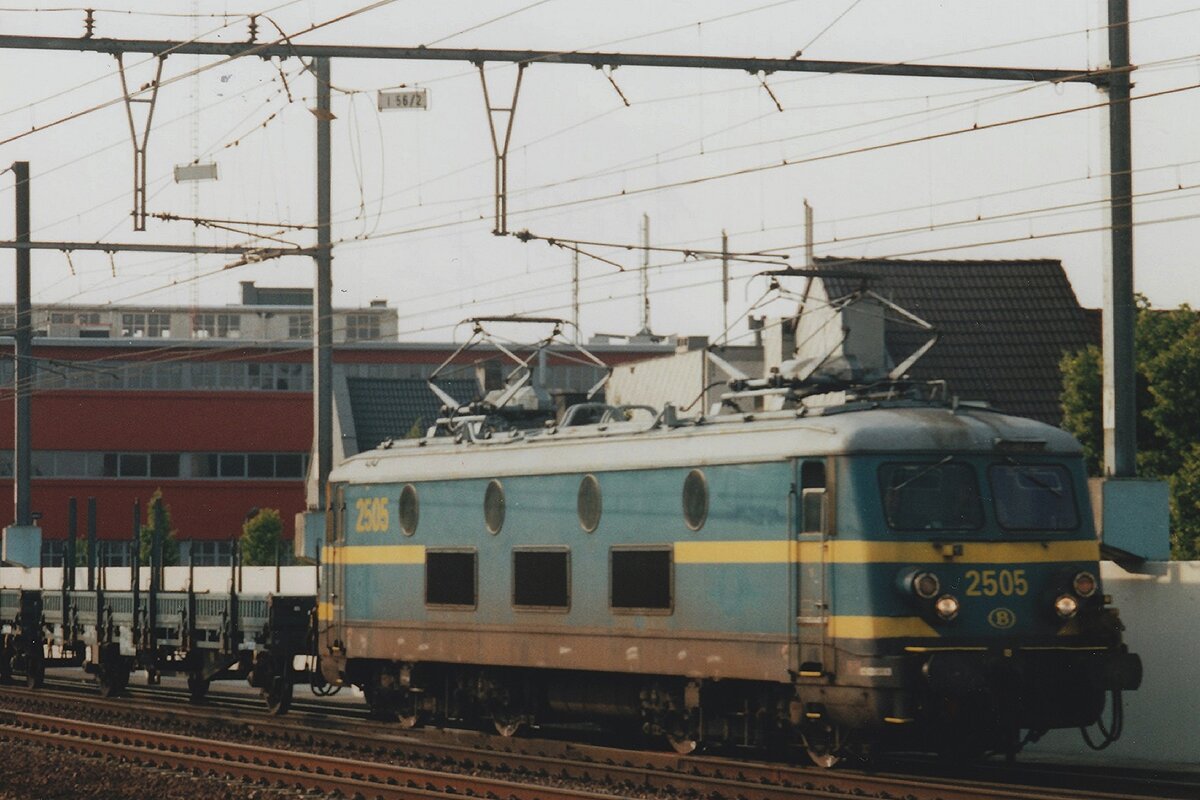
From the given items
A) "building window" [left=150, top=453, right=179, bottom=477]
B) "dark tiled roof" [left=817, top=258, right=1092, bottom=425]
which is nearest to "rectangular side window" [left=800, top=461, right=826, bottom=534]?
"dark tiled roof" [left=817, top=258, right=1092, bottom=425]

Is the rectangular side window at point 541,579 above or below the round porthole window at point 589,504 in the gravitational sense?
below

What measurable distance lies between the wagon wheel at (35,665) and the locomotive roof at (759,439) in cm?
1371

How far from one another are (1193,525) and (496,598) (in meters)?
16.0

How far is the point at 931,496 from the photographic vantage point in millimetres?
17641

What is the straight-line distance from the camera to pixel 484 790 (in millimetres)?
17719

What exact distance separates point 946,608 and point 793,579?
1.38 m

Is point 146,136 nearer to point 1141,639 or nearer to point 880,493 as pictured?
point 880,493

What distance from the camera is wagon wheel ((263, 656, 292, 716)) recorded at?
26.8 metres

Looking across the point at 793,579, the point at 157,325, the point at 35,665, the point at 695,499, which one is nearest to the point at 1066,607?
the point at 793,579

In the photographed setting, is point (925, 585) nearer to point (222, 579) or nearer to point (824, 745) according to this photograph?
point (824, 745)

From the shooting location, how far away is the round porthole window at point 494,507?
71.5 ft

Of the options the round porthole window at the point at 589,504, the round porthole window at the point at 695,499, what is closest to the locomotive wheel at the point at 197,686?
the round porthole window at the point at 589,504

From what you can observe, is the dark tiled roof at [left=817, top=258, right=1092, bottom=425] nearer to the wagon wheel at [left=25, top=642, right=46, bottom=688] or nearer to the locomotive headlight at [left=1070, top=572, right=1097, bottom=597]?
the wagon wheel at [left=25, top=642, right=46, bottom=688]

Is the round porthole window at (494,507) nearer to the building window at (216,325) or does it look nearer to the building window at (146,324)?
the building window at (216,325)
